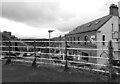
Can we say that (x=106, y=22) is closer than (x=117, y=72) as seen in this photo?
No

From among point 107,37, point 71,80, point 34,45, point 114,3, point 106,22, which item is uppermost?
point 114,3

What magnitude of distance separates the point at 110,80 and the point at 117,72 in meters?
0.41

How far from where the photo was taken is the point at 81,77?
360 cm

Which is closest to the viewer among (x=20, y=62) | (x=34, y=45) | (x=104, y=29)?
(x=34, y=45)

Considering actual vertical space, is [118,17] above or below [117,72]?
above

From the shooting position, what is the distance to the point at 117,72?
3.49 metres

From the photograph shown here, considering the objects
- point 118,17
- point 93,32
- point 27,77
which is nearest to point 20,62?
point 27,77

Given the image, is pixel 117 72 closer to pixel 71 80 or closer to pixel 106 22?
pixel 71 80

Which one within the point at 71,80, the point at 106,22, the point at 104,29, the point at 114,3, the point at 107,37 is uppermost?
the point at 114,3

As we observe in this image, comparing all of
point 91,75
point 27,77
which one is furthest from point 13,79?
point 91,75

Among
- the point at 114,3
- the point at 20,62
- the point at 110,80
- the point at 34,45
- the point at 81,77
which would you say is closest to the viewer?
the point at 110,80

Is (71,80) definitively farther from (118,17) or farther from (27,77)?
(118,17)

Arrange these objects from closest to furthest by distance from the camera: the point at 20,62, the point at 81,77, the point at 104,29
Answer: the point at 81,77, the point at 20,62, the point at 104,29

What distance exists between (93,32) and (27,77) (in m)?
15.1
